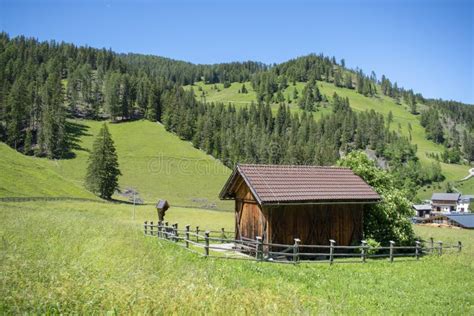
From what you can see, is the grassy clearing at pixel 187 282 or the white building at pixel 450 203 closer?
the grassy clearing at pixel 187 282

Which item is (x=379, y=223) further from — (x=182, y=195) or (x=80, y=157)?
(x=80, y=157)

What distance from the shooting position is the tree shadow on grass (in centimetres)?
9981

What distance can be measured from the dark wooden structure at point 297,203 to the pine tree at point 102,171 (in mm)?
48284

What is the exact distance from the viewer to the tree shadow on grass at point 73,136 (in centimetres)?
9981

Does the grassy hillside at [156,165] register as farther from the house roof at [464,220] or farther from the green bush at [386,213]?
the green bush at [386,213]

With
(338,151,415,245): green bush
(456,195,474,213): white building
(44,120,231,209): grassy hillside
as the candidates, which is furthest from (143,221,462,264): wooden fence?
(456,195,474,213): white building

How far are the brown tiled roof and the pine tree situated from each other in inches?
1900

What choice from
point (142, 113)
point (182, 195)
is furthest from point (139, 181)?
point (142, 113)

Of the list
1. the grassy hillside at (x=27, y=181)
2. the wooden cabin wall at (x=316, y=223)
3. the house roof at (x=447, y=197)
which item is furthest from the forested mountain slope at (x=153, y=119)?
the wooden cabin wall at (x=316, y=223)

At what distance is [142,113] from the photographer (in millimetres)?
137750

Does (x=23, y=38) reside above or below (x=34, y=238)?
above

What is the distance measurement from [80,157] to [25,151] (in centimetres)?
1242

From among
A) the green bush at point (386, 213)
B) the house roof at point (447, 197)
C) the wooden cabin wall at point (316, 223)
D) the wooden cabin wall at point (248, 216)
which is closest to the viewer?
the wooden cabin wall at point (316, 223)

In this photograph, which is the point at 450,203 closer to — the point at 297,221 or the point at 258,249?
the point at 297,221
